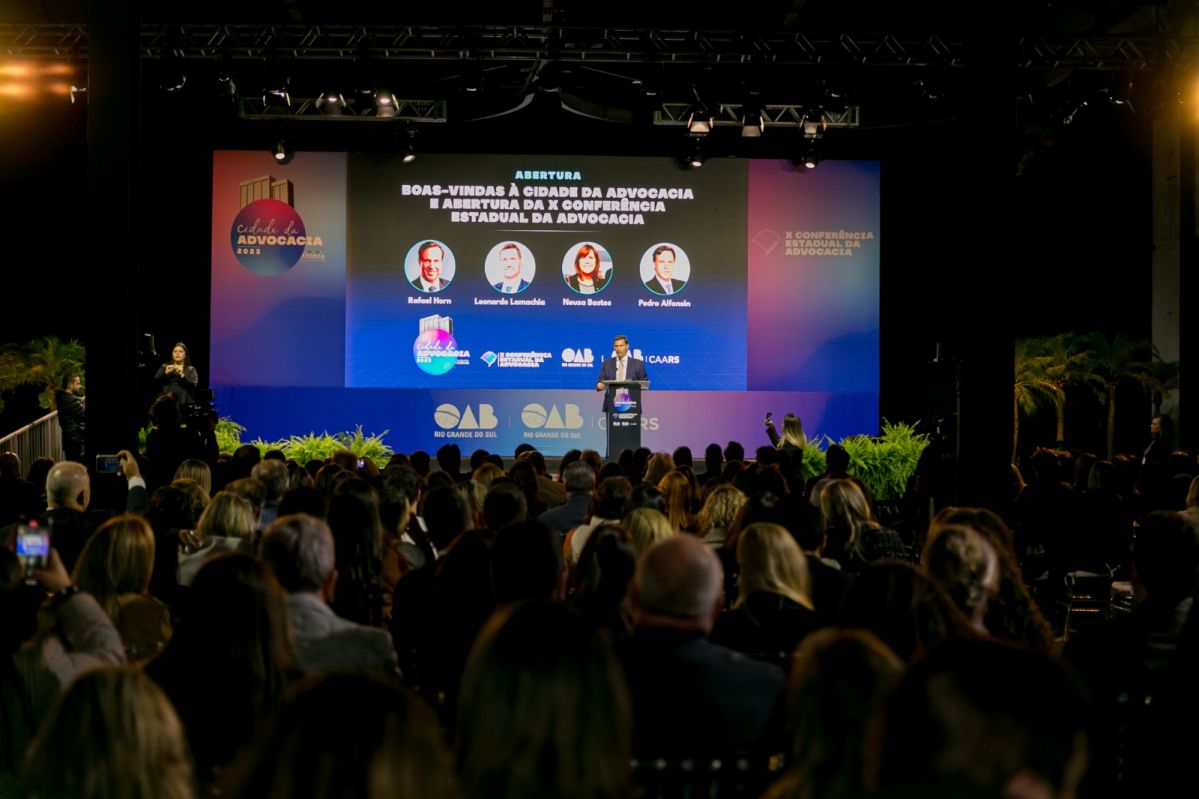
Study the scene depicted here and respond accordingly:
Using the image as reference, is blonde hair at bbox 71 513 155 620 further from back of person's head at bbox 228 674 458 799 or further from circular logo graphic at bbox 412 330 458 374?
circular logo graphic at bbox 412 330 458 374

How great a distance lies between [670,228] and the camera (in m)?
14.8

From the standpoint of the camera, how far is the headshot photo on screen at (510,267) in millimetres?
14602

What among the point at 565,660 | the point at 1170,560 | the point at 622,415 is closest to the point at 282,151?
the point at 622,415

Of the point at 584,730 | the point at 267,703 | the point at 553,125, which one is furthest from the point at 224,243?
the point at 584,730

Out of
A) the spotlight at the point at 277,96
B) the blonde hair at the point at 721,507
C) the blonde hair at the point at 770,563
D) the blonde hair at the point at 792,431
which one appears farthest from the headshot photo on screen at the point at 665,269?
the blonde hair at the point at 770,563

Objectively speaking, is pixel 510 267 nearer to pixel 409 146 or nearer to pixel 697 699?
pixel 409 146

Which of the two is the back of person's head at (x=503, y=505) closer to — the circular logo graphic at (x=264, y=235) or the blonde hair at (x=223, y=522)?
the blonde hair at (x=223, y=522)

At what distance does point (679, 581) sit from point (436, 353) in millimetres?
12021

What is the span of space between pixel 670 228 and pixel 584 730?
13.3m

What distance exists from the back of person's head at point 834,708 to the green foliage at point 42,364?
1347 cm

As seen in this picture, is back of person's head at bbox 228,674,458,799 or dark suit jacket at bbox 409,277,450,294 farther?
dark suit jacket at bbox 409,277,450,294

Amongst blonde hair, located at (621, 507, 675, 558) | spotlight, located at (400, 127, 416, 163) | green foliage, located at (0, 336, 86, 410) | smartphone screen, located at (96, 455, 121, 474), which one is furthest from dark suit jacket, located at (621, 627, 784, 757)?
green foliage, located at (0, 336, 86, 410)

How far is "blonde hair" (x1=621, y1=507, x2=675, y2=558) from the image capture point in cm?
458

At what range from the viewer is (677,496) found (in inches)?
253
